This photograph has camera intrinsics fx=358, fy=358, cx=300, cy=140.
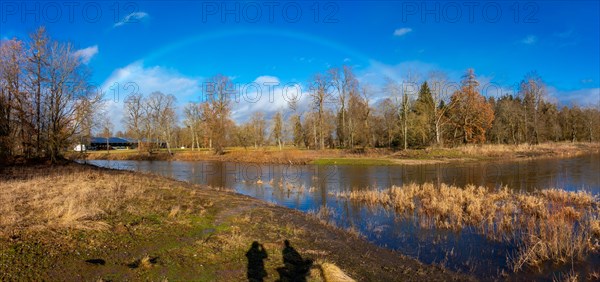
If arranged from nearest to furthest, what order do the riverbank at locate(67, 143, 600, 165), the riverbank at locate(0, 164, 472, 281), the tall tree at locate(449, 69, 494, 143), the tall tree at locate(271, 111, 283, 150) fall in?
the riverbank at locate(0, 164, 472, 281) < the riverbank at locate(67, 143, 600, 165) < the tall tree at locate(449, 69, 494, 143) < the tall tree at locate(271, 111, 283, 150)

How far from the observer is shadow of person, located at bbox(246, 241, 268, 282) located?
6.70 metres

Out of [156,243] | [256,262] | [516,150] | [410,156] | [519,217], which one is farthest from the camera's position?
[516,150]

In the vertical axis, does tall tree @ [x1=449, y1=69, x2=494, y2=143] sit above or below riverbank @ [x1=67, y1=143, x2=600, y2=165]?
above

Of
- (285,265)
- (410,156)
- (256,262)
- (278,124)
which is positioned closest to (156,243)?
(256,262)

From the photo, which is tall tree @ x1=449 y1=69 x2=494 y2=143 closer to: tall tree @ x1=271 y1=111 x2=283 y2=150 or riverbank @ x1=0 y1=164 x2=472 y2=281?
tall tree @ x1=271 y1=111 x2=283 y2=150

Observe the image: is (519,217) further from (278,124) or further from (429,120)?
(278,124)

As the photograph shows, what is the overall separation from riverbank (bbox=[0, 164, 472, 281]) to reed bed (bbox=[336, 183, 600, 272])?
10.4 ft

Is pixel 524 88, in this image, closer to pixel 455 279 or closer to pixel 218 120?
pixel 218 120

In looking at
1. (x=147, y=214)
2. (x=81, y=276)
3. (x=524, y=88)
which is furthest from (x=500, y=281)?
(x=524, y=88)

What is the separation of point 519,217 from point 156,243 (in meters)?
12.0

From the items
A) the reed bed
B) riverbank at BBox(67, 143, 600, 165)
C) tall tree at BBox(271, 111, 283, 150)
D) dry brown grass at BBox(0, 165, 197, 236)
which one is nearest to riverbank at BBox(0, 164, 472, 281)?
dry brown grass at BBox(0, 165, 197, 236)

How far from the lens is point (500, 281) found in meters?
7.85

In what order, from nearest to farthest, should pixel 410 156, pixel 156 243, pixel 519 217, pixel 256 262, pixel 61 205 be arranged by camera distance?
pixel 256 262, pixel 156 243, pixel 61 205, pixel 519 217, pixel 410 156

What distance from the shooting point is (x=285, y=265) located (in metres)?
7.43
